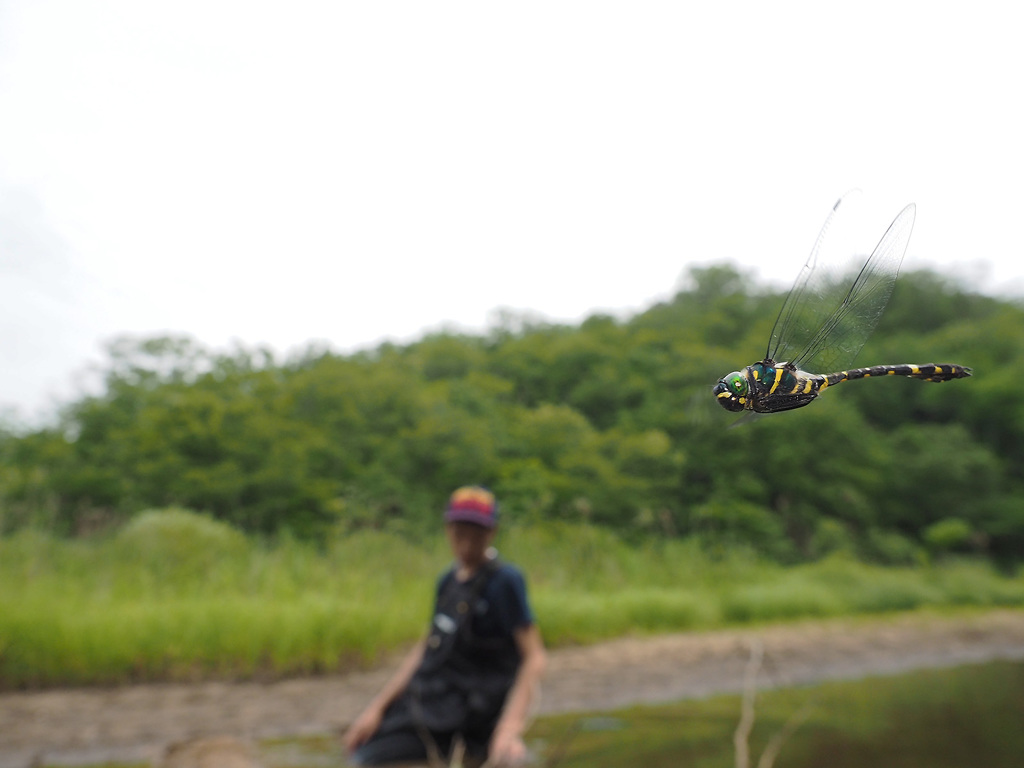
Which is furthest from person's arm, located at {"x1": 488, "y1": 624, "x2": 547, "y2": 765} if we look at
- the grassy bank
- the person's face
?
the grassy bank

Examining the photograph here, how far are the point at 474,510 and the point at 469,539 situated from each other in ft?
0.60

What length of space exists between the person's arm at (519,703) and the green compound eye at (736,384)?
4.05 m

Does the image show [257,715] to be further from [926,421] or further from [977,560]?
[977,560]

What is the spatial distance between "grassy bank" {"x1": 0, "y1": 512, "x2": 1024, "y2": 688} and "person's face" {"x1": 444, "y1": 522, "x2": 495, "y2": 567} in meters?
7.35

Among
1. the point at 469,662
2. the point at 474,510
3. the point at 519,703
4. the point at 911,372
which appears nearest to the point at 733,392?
the point at 911,372

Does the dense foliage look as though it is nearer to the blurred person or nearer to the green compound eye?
the green compound eye

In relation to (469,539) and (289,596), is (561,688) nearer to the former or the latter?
(289,596)

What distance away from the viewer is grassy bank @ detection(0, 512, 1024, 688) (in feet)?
32.5

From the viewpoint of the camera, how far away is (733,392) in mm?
340

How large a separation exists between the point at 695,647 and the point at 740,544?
18.8 feet

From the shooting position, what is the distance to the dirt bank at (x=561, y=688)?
8602 millimetres

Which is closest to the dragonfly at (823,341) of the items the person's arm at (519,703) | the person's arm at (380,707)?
the person's arm at (519,703)

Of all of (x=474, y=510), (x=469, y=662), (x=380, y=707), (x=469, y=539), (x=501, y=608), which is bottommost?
(x=380, y=707)

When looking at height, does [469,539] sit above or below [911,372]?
below
